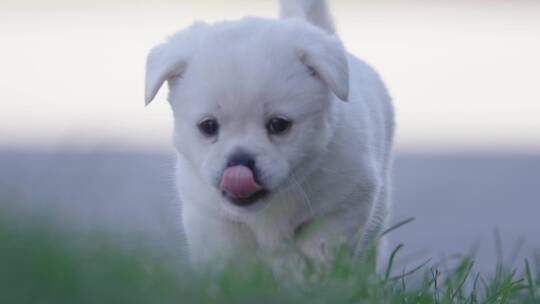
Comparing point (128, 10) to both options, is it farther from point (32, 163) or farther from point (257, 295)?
point (257, 295)

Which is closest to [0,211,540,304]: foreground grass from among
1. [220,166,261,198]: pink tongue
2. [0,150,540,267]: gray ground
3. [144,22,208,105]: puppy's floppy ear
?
[220,166,261,198]: pink tongue

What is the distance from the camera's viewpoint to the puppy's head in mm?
4586

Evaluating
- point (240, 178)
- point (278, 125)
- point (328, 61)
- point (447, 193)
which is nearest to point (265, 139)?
point (278, 125)

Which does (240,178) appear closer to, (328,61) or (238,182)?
(238,182)

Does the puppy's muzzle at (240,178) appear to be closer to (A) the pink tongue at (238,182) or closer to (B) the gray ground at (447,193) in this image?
(A) the pink tongue at (238,182)

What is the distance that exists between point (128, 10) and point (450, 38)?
210 inches

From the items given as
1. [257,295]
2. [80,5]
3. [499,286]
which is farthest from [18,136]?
[80,5]

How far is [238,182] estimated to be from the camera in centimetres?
451

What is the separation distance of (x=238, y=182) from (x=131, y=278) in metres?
1.38

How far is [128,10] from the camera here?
19.3 m

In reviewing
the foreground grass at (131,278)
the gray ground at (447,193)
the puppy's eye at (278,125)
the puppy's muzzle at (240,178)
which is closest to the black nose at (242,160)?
the puppy's muzzle at (240,178)

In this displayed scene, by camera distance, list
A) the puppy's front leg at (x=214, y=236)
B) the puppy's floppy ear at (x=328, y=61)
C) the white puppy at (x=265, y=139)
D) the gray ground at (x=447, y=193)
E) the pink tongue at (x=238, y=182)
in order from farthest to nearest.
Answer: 1. the gray ground at (x=447, y=193)
2. the puppy's front leg at (x=214, y=236)
3. the puppy's floppy ear at (x=328, y=61)
4. the white puppy at (x=265, y=139)
5. the pink tongue at (x=238, y=182)

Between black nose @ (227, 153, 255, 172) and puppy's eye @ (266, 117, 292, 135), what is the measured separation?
0.59ft

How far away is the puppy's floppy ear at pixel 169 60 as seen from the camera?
191 inches
